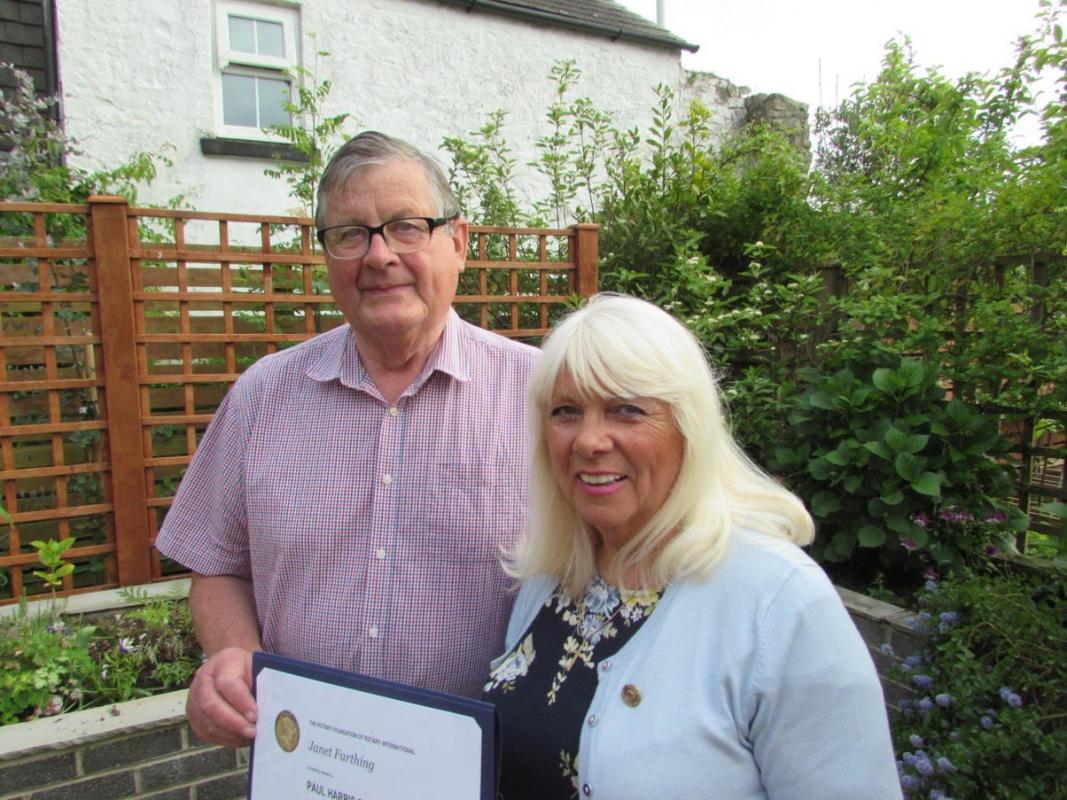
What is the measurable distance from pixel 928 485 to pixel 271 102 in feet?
20.9

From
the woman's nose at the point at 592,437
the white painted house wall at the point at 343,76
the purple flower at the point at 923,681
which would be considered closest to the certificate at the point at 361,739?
the woman's nose at the point at 592,437

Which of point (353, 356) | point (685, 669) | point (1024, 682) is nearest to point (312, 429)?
point (353, 356)

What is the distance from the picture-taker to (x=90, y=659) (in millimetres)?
2867

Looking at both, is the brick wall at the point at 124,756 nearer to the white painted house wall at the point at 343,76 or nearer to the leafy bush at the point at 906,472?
the leafy bush at the point at 906,472

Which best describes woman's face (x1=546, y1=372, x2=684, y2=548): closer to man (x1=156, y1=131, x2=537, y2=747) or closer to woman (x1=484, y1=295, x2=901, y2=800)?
woman (x1=484, y1=295, x2=901, y2=800)

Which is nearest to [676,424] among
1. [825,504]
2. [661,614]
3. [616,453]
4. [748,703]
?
[616,453]

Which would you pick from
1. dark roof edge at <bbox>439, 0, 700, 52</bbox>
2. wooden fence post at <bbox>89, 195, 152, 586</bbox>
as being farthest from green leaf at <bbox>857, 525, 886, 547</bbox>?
dark roof edge at <bbox>439, 0, 700, 52</bbox>

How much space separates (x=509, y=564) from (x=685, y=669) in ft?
1.67

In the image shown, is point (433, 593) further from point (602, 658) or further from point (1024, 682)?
point (1024, 682)

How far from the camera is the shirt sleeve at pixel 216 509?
1731mm

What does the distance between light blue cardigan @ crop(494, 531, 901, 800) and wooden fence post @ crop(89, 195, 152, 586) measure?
10.4 ft

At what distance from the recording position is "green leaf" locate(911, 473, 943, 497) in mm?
2871

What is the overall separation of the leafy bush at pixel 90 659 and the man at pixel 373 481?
143 cm

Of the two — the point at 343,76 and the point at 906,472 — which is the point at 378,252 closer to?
the point at 906,472
